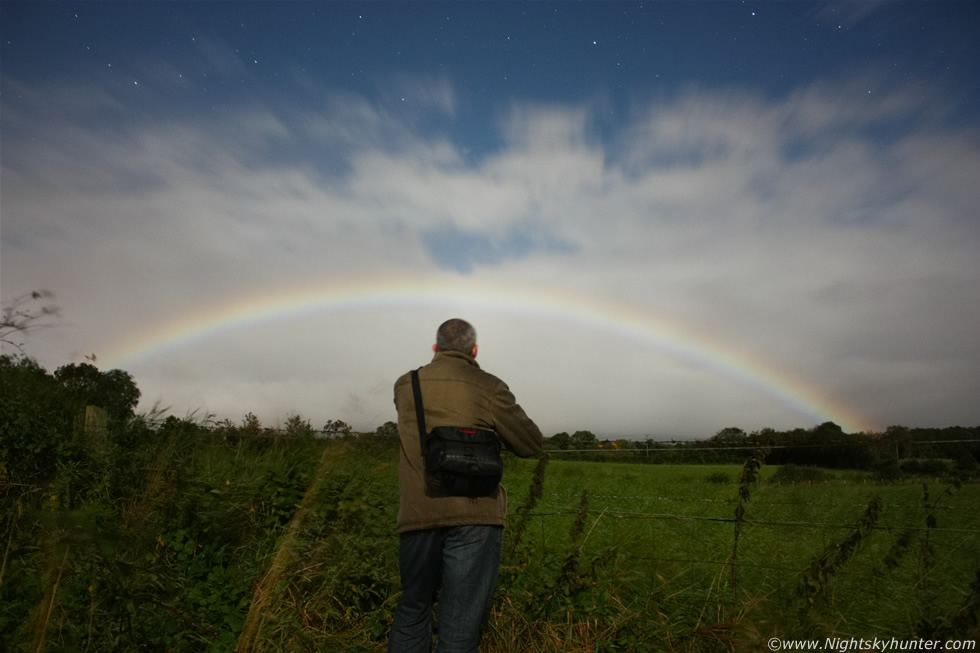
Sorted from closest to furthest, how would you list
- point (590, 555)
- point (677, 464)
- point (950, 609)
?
1. point (950, 609)
2. point (590, 555)
3. point (677, 464)

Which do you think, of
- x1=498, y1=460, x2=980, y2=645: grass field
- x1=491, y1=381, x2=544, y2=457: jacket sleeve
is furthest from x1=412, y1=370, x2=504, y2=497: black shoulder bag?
x1=498, y1=460, x2=980, y2=645: grass field

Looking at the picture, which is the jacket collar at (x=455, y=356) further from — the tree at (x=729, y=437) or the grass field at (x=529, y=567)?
the tree at (x=729, y=437)

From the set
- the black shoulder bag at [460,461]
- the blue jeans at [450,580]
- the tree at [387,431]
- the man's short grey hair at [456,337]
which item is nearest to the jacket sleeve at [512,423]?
the black shoulder bag at [460,461]

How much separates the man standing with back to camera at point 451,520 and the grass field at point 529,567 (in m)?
1.02

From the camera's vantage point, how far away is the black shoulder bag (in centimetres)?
346

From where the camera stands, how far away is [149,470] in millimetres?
7848

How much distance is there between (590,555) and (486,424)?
6.47 feet

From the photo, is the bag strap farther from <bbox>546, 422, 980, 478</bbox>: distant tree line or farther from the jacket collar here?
<bbox>546, 422, 980, 478</bbox>: distant tree line

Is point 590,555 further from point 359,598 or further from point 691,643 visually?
point 359,598

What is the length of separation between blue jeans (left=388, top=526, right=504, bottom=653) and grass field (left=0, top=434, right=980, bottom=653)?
100cm

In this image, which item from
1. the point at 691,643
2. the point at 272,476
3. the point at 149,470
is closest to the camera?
the point at 691,643

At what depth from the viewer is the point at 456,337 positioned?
388 centimetres

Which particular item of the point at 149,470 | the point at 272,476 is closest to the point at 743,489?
the point at 272,476

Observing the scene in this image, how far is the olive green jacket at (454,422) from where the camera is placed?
355 centimetres
